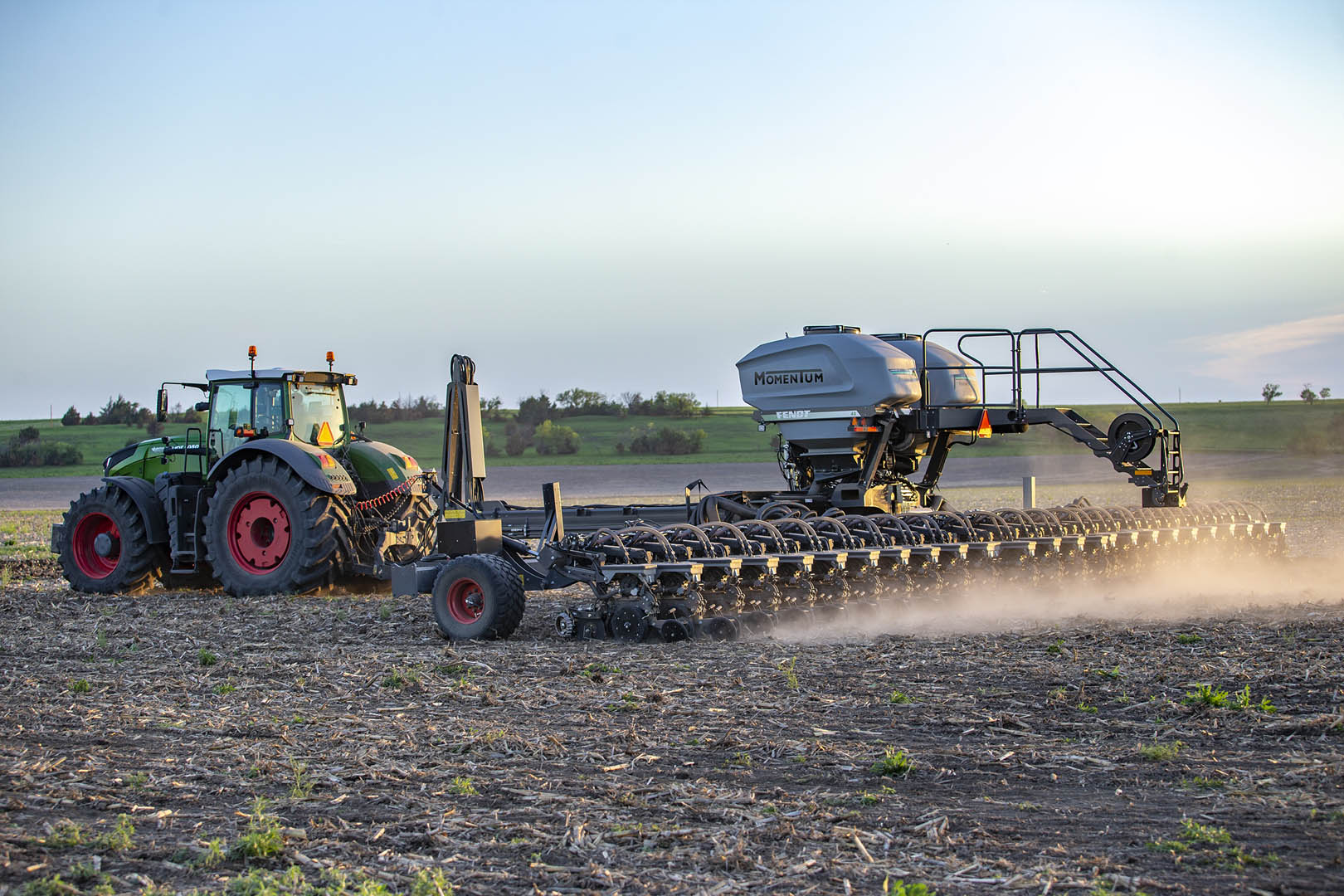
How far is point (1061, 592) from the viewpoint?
1303cm

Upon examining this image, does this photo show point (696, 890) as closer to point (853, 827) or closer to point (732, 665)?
point (853, 827)

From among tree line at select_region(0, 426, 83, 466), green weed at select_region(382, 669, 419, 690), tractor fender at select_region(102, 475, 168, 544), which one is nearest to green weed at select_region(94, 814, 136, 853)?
green weed at select_region(382, 669, 419, 690)

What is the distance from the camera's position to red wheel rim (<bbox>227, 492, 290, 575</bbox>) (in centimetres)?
1388

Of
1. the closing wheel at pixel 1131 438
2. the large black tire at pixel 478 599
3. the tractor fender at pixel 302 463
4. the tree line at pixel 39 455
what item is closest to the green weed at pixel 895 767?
the large black tire at pixel 478 599

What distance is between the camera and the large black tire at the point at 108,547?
14.9 m

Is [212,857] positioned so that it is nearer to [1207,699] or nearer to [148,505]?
[1207,699]

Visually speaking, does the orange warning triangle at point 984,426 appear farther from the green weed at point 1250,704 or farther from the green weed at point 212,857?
the green weed at point 212,857

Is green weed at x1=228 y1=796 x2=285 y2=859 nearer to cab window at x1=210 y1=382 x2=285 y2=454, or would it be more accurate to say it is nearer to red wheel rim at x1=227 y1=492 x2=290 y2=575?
red wheel rim at x1=227 y1=492 x2=290 y2=575

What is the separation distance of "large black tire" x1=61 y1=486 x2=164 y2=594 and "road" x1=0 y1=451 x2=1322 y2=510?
78.5 ft

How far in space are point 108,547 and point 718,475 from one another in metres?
36.8

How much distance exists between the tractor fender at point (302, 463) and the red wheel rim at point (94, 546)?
7.15ft

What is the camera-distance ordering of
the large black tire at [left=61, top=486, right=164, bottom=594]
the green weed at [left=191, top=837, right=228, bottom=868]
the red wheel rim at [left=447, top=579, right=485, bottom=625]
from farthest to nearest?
the large black tire at [left=61, top=486, right=164, bottom=594] → the red wheel rim at [left=447, top=579, right=485, bottom=625] → the green weed at [left=191, top=837, right=228, bottom=868]

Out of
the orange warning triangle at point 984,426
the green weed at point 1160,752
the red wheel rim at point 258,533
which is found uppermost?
the orange warning triangle at point 984,426

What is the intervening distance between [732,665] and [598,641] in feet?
6.08
